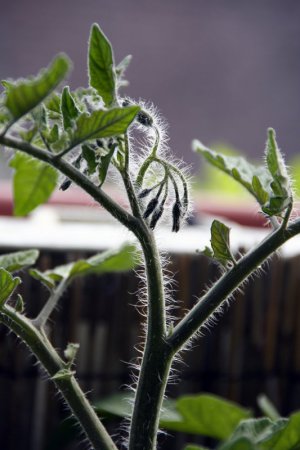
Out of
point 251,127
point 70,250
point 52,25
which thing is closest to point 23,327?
point 70,250

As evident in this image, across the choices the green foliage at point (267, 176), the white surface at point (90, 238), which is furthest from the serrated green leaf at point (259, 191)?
the white surface at point (90, 238)

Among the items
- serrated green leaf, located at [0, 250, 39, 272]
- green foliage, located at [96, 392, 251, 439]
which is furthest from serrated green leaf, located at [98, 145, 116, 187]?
green foliage, located at [96, 392, 251, 439]

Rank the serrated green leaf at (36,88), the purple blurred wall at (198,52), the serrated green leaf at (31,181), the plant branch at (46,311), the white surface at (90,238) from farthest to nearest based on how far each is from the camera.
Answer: the purple blurred wall at (198,52) → the white surface at (90,238) → the serrated green leaf at (31,181) → the plant branch at (46,311) → the serrated green leaf at (36,88)

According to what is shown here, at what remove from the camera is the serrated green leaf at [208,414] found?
56cm

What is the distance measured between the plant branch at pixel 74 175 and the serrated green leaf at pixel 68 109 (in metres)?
0.02

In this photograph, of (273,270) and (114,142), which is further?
(273,270)

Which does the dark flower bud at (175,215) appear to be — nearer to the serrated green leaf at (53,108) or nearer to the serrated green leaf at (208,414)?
the serrated green leaf at (53,108)

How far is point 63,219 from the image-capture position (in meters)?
1.11

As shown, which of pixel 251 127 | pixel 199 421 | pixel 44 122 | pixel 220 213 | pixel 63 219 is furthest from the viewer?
pixel 251 127

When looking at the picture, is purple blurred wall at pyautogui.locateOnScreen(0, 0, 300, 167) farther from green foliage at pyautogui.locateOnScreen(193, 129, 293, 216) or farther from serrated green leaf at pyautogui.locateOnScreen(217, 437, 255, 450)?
serrated green leaf at pyautogui.locateOnScreen(217, 437, 255, 450)

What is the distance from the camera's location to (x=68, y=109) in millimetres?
370

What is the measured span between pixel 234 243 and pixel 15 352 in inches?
9.6

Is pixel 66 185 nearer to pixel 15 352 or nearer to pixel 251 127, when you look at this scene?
pixel 15 352

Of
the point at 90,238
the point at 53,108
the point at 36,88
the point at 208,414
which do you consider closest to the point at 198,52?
the point at 90,238
